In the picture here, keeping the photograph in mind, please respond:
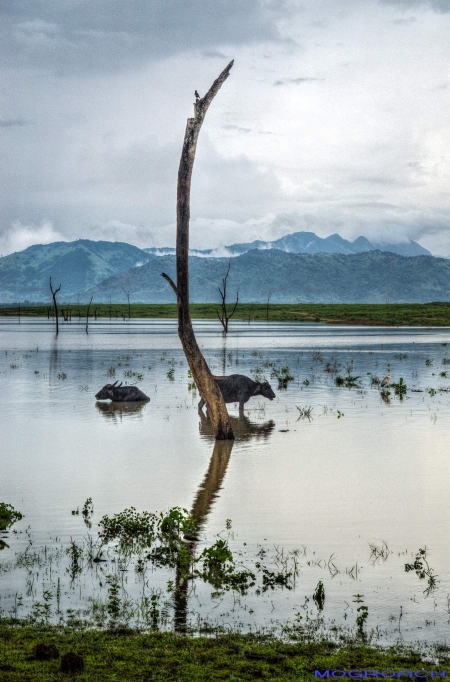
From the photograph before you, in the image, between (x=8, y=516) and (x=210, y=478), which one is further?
(x=210, y=478)

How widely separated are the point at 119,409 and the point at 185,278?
20.7 feet

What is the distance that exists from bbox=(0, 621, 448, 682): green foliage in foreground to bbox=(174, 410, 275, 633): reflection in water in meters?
0.62

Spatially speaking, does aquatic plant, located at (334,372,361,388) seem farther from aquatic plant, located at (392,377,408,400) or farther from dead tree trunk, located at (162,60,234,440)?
dead tree trunk, located at (162,60,234,440)

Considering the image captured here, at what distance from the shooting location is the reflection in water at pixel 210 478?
8.08 m

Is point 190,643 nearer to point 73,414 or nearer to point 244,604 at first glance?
point 244,604

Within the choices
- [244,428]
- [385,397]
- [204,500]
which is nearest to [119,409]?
[244,428]

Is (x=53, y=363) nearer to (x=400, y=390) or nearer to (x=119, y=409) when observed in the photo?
(x=119, y=409)

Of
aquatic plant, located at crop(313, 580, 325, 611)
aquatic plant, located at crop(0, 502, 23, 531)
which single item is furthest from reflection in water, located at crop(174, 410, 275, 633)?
aquatic plant, located at crop(0, 502, 23, 531)

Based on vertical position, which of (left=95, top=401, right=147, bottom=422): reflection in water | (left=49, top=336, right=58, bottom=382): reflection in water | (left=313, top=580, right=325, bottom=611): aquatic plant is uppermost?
(left=49, top=336, right=58, bottom=382): reflection in water

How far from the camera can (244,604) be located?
319 inches

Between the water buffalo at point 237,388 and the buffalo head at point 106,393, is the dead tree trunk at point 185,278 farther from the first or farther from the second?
the buffalo head at point 106,393

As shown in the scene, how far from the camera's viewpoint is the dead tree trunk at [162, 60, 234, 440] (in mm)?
17406

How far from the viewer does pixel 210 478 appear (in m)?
13.8

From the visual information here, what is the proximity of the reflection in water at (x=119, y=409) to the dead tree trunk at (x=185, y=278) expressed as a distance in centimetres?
399
